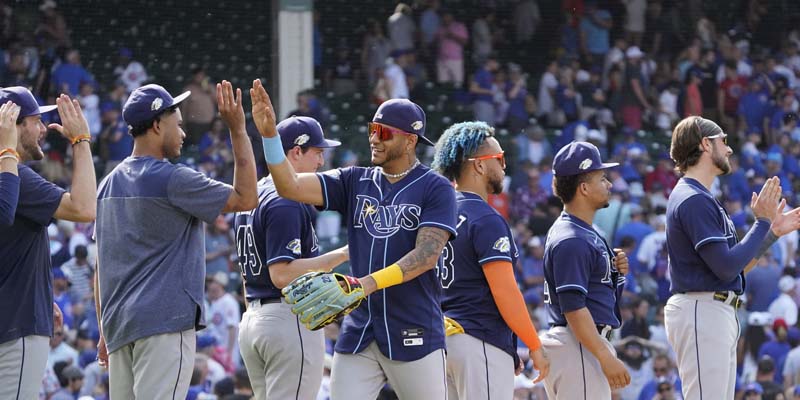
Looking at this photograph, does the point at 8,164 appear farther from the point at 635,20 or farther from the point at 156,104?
the point at 635,20

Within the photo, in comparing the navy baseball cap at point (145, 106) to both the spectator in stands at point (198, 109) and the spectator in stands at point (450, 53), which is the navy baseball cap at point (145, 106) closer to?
the spectator in stands at point (198, 109)

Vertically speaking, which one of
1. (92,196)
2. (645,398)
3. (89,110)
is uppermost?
(92,196)

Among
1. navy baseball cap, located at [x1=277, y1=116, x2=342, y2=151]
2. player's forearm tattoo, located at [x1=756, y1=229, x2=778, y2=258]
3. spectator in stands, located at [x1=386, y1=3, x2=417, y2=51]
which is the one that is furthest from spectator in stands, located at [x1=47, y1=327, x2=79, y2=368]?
spectator in stands, located at [x1=386, y1=3, x2=417, y2=51]

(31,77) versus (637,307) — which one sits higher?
(31,77)

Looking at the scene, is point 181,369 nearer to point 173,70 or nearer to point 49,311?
point 49,311

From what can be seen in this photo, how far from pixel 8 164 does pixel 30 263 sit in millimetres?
436

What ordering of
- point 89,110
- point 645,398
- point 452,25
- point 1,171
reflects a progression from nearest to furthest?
point 1,171, point 645,398, point 89,110, point 452,25

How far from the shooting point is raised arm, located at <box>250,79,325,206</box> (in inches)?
187

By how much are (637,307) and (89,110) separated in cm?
666

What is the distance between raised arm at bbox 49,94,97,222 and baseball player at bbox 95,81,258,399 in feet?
0.31

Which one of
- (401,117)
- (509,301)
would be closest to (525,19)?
(509,301)

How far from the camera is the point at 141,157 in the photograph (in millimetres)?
5039

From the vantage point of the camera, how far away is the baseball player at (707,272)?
5.76 metres

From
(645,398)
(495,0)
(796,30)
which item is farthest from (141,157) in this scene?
(796,30)
